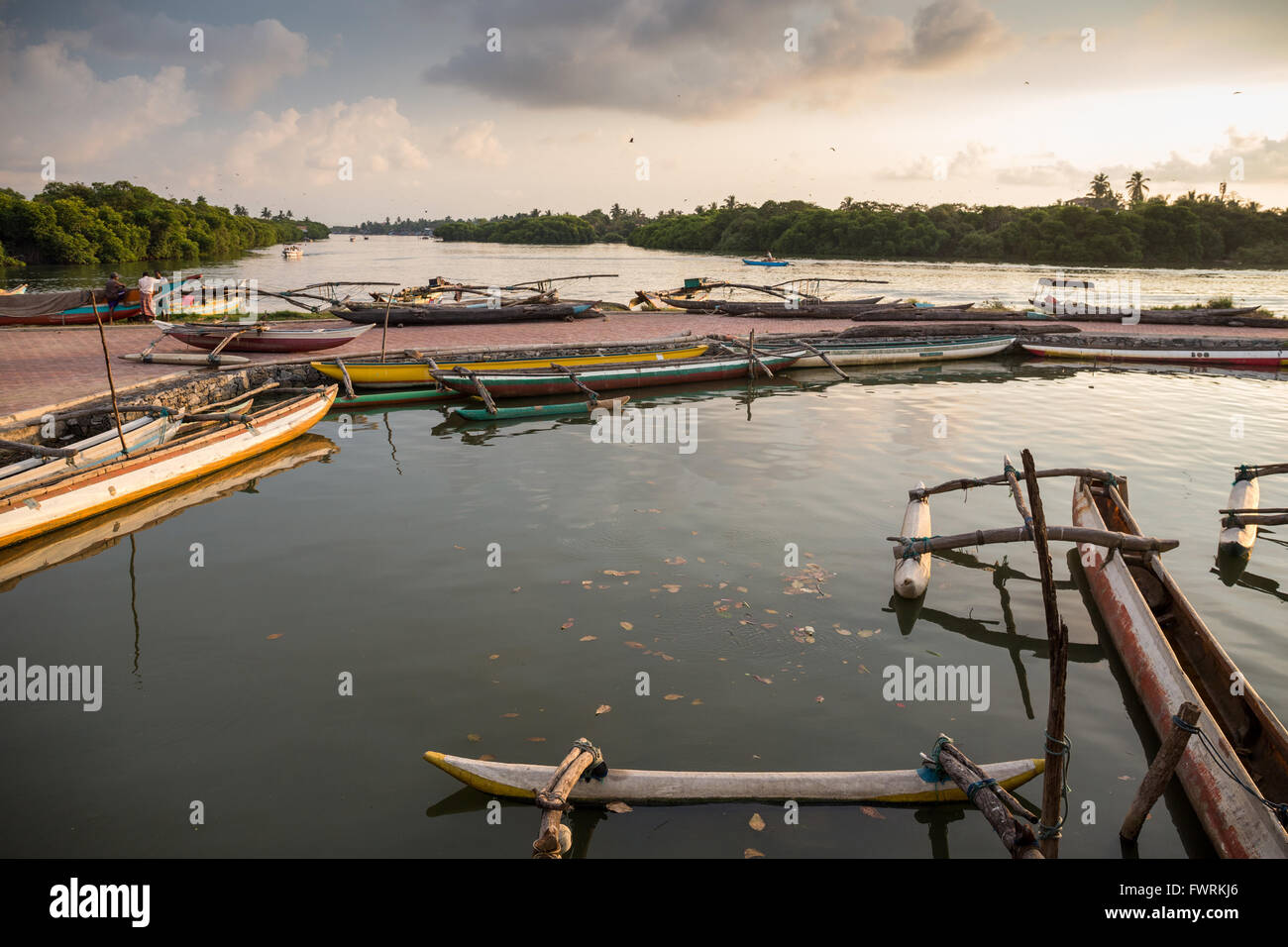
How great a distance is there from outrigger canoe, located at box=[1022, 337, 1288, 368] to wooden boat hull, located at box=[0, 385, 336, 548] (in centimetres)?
2537

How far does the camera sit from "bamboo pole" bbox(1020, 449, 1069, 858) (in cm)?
401

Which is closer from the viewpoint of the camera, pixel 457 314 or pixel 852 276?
pixel 457 314

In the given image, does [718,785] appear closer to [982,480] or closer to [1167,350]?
[982,480]

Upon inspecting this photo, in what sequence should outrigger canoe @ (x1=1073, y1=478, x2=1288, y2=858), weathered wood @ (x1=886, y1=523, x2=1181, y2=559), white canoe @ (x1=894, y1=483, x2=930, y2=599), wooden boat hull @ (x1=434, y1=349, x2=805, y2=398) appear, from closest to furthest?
outrigger canoe @ (x1=1073, y1=478, x2=1288, y2=858) → weathered wood @ (x1=886, y1=523, x2=1181, y2=559) → white canoe @ (x1=894, y1=483, x2=930, y2=599) → wooden boat hull @ (x1=434, y1=349, x2=805, y2=398)

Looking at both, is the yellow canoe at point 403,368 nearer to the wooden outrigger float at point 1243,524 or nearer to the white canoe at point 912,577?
the white canoe at point 912,577

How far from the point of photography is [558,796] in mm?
4730

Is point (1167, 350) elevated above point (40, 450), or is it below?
above

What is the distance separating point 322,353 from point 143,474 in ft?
34.6

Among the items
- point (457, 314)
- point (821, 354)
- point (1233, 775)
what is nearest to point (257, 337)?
point (457, 314)
